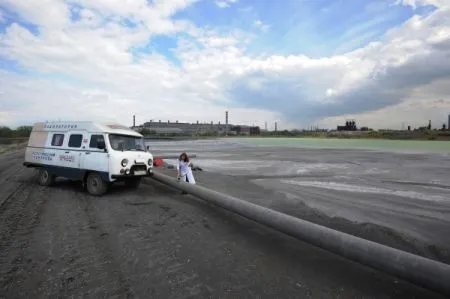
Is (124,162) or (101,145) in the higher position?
(101,145)

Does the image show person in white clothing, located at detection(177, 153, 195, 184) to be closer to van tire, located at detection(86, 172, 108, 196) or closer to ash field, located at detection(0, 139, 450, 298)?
ash field, located at detection(0, 139, 450, 298)

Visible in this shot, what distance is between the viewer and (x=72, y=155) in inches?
464

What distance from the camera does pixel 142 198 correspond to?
10.8m

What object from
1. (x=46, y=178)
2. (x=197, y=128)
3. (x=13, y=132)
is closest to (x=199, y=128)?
(x=197, y=128)

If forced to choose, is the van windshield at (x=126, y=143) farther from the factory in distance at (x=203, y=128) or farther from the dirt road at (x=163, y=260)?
the factory in distance at (x=203, y=128)

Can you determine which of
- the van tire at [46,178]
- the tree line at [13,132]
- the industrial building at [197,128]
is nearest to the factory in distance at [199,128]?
the industrial building at [197,128]

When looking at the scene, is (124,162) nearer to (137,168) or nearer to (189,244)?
(137,168)

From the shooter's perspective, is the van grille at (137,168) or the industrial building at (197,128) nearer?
the van grille at (137,168)

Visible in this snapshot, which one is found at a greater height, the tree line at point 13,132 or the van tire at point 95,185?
the tree line at point 13,132

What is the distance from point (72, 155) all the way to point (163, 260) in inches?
306

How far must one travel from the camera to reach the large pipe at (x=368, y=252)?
4.18 meters

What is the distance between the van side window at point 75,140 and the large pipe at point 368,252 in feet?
23.3

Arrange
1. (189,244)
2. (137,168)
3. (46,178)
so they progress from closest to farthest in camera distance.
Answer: (189,244), (137,168), (46,178)

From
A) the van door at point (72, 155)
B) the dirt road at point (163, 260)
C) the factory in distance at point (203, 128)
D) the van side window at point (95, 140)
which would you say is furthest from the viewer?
the factory in distance at point (203, 128)
